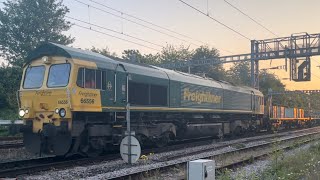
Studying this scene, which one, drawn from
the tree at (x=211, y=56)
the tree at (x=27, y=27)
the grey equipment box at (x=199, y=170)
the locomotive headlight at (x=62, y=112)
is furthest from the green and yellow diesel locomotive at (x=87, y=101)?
the tree at (x=211, y=56)

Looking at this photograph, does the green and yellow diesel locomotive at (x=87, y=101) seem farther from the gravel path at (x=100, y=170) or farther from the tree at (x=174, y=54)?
the tree at (x=174, y=54)

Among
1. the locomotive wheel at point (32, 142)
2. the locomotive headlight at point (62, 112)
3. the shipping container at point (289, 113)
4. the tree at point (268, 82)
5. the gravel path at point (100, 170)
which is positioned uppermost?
the tree at point (268, 82)

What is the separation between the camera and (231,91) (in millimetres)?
26141

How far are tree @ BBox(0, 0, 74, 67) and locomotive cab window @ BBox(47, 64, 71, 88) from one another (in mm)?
Result: 22495

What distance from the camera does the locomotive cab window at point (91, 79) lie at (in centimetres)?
1324

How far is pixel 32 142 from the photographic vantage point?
13.1 m

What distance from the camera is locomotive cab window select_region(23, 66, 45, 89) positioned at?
547 inches

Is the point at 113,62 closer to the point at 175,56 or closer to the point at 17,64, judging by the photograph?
the point at 17,64

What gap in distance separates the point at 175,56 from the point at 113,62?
170 ft

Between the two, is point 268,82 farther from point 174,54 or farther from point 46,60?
point 46,60

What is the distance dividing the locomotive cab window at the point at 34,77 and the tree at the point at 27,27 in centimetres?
2145

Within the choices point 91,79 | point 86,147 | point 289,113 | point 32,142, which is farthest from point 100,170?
point 289,113

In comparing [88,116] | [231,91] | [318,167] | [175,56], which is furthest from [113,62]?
[175,56]

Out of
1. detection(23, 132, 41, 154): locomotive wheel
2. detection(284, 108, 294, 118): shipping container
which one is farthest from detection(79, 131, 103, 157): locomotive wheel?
detection(284, 108, 294, 118): shipping container
